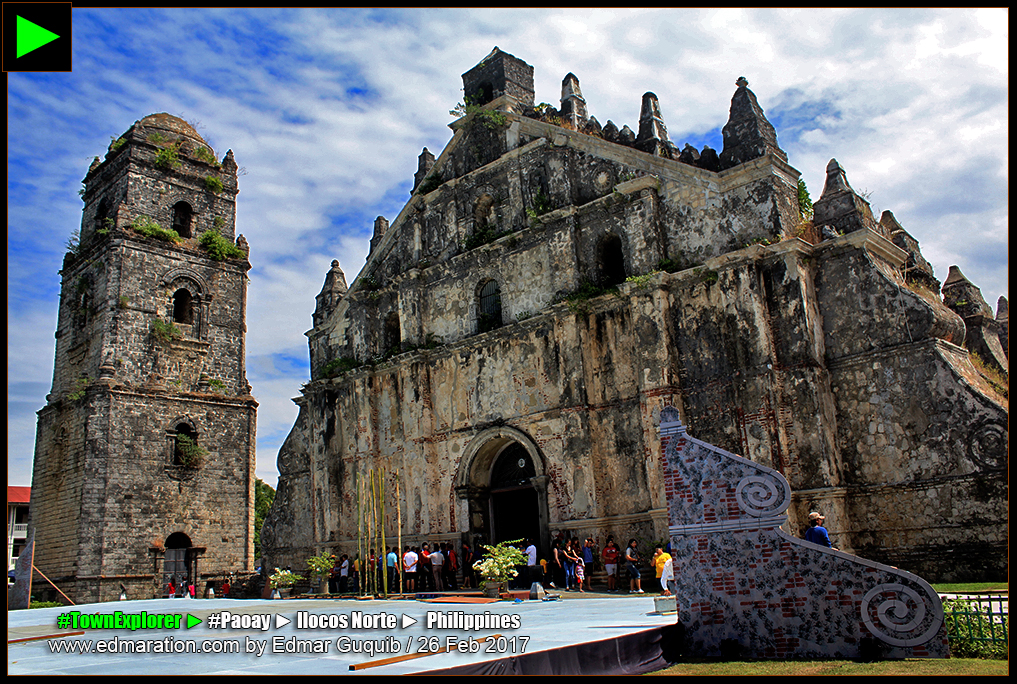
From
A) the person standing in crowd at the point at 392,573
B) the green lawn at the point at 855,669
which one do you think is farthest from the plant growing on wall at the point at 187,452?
the green lawn at the point at 855,669

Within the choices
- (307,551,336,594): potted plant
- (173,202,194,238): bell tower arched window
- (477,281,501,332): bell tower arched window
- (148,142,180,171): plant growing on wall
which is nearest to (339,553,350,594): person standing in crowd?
(307,551,336,594): potted plant

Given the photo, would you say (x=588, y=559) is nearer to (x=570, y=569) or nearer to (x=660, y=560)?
(x=570, y=569)

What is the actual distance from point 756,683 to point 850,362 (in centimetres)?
1002

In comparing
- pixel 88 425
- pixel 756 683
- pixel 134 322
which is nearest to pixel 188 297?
pixel 134 322

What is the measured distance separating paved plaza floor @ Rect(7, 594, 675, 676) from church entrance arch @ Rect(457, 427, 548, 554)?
26.6 feet

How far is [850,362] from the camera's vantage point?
46.9ft

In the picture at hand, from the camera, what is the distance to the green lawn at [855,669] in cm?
596

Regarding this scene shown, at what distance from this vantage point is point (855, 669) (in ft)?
20.7

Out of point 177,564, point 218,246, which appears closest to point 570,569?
point 177,564

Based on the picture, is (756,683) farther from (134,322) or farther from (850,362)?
(134,322)

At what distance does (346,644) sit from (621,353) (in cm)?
1082

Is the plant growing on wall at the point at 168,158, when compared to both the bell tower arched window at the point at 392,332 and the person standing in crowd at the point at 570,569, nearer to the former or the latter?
the bell tower arched window at the point at 392,332

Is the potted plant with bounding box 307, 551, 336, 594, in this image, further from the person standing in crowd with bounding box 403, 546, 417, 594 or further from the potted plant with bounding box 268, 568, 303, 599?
the person standing in crowd with bounding box 403, 546, 417, 594

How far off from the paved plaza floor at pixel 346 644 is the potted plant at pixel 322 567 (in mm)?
9151
